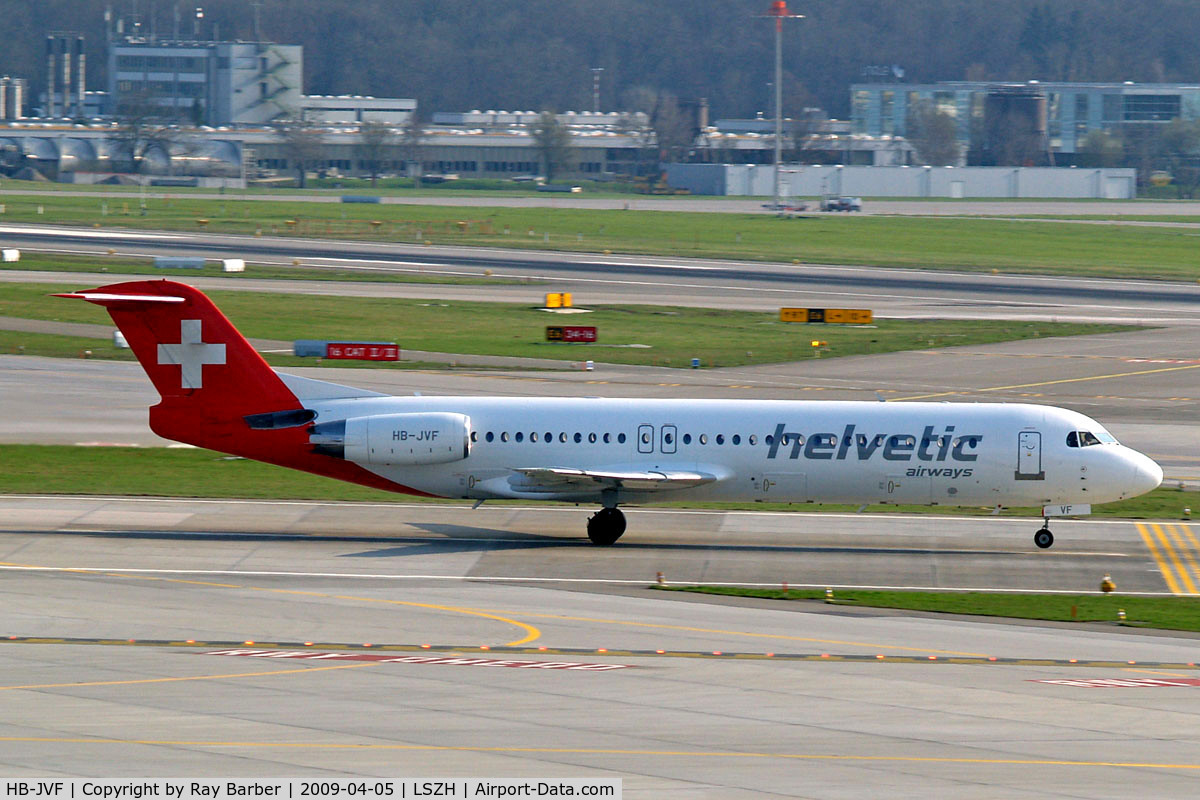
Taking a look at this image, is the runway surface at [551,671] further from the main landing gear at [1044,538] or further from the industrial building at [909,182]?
the industrial building at [909,182]

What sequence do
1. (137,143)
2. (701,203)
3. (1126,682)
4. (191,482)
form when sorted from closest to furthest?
(1126,682), (191,482), (701,203), (137,143)

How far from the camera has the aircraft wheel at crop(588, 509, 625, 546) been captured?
36.2 meters

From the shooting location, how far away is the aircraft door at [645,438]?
1430 inches

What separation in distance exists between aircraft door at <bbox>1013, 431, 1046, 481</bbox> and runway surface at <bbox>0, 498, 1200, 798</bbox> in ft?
6.66

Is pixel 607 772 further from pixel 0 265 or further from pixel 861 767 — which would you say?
pixel 0 265

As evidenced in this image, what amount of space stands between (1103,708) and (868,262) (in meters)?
91.8

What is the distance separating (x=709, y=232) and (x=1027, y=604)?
107010 millimetres

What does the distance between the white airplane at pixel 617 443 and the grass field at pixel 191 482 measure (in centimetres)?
514

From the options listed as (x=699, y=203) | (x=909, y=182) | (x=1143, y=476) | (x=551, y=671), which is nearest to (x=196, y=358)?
(x=551, y=671)

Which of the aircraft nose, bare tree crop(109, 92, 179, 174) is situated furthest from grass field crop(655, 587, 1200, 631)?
bare tree crop(109, 92, 179, 174)

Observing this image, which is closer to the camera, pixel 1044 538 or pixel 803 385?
pixel 1044 538

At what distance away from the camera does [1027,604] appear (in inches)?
1202

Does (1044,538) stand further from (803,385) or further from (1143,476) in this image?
(803,385)

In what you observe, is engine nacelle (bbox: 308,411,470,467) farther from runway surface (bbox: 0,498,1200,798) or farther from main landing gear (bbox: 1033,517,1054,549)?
main landing gear (bbox: 1033,517,1054,549)
